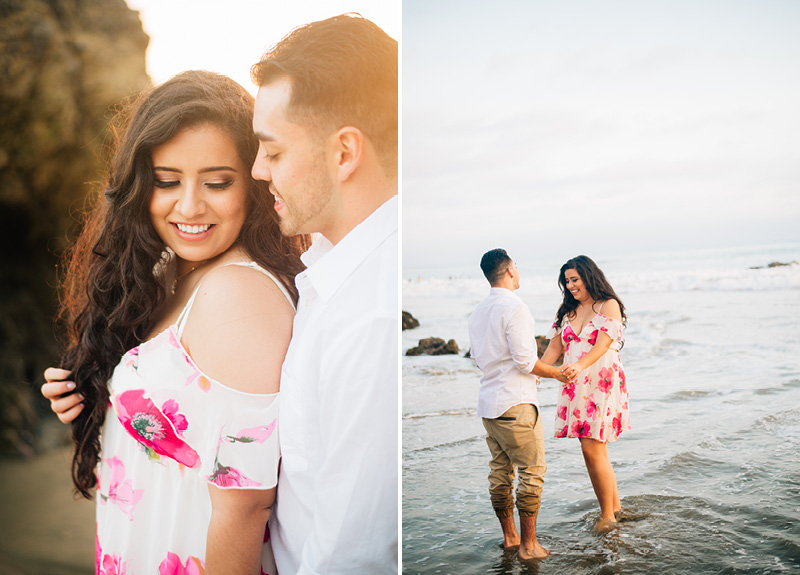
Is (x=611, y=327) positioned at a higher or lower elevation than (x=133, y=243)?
lower

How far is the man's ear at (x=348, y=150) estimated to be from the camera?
2.02 meters

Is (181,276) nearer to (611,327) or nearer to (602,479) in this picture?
(611,327)

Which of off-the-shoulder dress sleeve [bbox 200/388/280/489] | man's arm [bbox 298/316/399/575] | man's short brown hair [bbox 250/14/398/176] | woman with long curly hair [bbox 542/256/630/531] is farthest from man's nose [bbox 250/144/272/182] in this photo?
woman with long curly hair [bbox 542/256/630/531]

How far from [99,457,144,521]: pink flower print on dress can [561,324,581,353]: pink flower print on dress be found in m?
1.55

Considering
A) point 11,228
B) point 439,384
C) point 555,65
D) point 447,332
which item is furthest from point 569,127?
point 11,228

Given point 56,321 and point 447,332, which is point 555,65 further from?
point 56,321

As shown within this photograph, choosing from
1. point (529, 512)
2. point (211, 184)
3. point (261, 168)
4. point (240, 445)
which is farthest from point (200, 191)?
point (529, 512)

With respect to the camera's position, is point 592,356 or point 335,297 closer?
point 335,297

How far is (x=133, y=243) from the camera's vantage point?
7.02 feet

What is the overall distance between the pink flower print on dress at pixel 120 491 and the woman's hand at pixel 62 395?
0.75 feet

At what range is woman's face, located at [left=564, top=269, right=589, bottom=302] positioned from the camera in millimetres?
2240

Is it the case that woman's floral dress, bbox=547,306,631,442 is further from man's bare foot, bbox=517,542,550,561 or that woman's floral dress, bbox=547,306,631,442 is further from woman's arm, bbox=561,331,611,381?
man's bare foot, bbox=517,542,550,561

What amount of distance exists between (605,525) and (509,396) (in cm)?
55

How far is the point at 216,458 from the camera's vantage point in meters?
1.91
